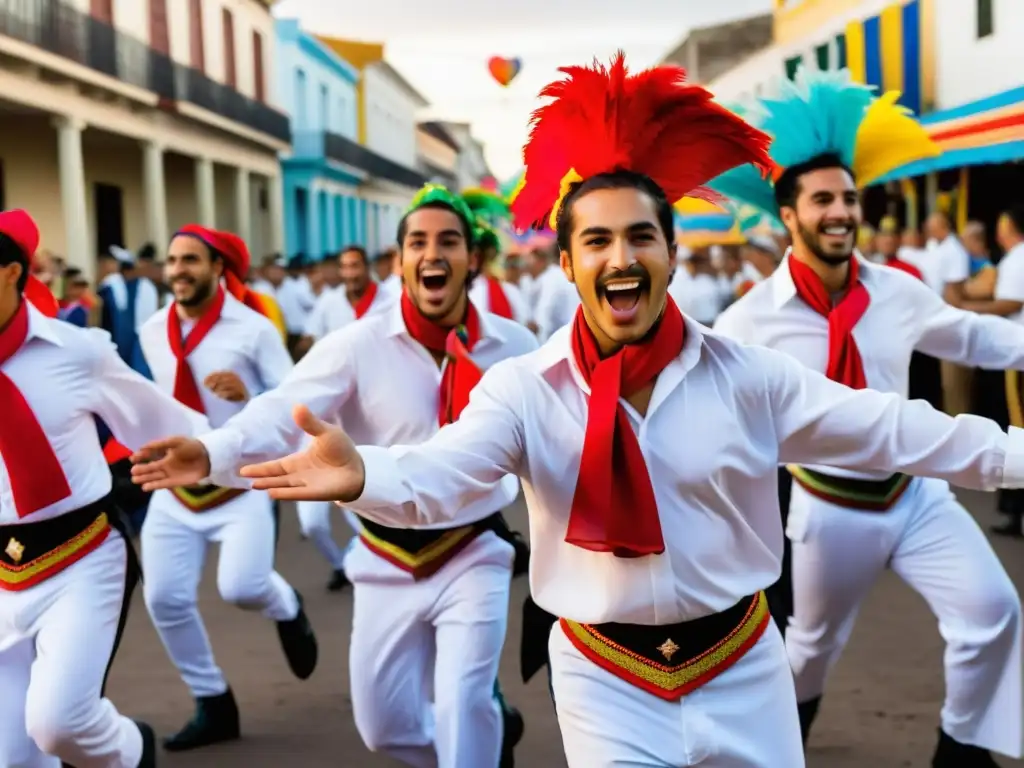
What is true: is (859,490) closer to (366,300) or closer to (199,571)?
(199,571)

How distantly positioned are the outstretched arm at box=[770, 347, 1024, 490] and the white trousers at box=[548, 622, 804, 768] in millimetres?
512

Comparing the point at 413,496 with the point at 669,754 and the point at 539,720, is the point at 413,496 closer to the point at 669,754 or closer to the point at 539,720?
the point at 669,754

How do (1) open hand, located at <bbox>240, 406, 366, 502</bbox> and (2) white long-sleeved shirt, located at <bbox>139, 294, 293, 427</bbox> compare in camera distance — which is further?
(2) white long-sleeved shirt, located at <bbox>139, 294, 293, 427</bbox>

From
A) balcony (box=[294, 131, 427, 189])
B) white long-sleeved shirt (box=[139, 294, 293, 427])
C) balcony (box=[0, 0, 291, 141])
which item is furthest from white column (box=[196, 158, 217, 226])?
white long-sleeved shirt (box=[139, 294, 293, 427])

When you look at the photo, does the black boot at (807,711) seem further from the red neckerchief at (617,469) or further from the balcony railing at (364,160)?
the balcony railing at (364,160)

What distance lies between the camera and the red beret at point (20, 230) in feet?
14.5

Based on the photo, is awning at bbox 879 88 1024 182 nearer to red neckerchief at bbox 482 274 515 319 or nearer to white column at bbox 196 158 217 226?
red neckerchief at bbox 482 274 515 319

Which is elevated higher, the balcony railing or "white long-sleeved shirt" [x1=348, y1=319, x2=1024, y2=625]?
the balcony railing

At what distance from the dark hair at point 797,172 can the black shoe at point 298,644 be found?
2885 mm

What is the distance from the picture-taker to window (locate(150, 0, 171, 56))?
90.4ft

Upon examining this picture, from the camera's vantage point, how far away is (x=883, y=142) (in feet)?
16.5

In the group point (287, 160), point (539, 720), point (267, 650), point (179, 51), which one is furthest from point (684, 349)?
point (287, 160)

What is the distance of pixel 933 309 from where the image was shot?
4723 millimetres

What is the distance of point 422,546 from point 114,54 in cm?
2110
